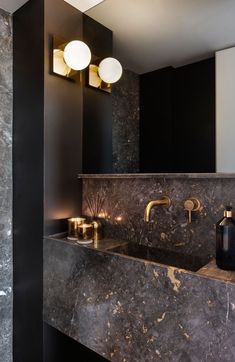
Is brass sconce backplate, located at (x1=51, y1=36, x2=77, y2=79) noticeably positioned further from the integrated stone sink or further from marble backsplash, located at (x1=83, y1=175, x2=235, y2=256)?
the integrated stone sink

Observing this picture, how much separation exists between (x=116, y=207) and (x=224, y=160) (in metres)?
0.64

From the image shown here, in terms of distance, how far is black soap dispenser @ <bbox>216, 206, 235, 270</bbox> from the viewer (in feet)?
3.05

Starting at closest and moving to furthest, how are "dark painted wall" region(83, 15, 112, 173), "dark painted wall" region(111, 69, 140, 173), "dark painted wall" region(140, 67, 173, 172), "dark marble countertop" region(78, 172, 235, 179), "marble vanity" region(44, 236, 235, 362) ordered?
1. "marble vanity" region(44, 236, 235, 362)
2. "dark marble countertop" region(78, 172, 235, 179)
3. "dark painted wall" region(140, 67, 173, 172)
4. "dark painted wall" region(111, 69, 140, 173)
5. "dark painted wall" region(83, 15, 112, 173)

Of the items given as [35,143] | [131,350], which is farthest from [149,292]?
[35,143]

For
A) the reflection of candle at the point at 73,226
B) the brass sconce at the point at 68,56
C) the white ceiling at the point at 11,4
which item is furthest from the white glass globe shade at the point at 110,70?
the reflection of candle at the point at 73,226

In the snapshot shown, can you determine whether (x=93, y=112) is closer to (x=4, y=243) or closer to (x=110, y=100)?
(x=110, y=100)

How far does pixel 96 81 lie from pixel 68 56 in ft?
0.84

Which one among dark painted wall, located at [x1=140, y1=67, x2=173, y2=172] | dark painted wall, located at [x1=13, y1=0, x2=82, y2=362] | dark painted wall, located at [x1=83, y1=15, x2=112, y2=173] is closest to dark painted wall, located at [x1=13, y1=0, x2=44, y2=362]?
dark painted wall, located at [x1=13, y1=0, x2=82, y2=362]

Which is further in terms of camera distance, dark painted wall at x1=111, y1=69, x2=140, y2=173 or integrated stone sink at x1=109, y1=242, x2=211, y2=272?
dark painted wall at x1=111, y1=69, x2=140, y2=173

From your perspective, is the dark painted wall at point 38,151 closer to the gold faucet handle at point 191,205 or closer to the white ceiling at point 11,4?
the white ceiling at point 11,4

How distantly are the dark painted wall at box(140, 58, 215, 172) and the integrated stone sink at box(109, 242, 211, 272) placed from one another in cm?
42

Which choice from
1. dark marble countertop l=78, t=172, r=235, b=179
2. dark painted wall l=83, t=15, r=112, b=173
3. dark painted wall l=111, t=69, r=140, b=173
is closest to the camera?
dark marble countertop l=78, t=172, r=235, b=179

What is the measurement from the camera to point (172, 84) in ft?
4.37

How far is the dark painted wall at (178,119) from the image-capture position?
1.18 meters
